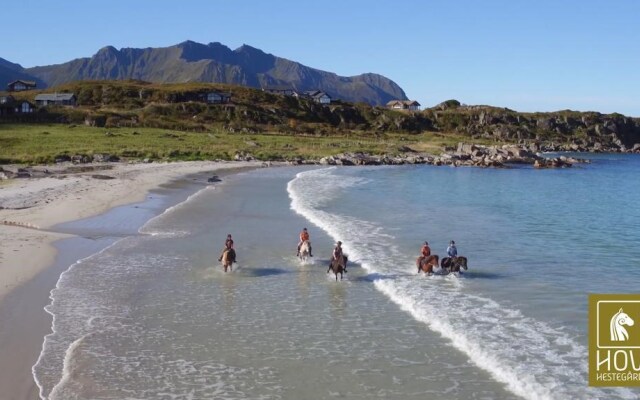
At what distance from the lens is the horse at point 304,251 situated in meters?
22.6

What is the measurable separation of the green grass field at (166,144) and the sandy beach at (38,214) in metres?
7.75

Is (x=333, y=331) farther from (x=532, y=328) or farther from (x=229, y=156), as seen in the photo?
(x=229, y=156)

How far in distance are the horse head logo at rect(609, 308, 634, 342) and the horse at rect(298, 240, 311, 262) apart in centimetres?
1103

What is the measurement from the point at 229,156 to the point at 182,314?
5967cm

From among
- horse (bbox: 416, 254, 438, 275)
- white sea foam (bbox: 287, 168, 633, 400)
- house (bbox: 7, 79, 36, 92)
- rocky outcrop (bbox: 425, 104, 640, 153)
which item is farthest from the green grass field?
house (bbox: 7, 79, 36, 92)

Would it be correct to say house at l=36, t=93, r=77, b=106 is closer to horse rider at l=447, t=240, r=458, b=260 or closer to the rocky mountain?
the rocky mountain

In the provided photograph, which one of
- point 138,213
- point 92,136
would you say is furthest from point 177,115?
point 138,213

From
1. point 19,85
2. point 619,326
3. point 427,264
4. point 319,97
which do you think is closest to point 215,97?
point 319,97

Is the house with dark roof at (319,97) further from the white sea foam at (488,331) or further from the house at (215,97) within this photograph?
the white sea foam at (488,331)

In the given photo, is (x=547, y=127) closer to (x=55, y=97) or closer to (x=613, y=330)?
(x=55, y=97)

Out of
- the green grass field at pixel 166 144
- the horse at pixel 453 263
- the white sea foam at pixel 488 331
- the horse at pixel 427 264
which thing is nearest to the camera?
the white sea foam at pixel 488 331

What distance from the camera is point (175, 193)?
4300cm

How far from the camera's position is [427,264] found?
69.3ft

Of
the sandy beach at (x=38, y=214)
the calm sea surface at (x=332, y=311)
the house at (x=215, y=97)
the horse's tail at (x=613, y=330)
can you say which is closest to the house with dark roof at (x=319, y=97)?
the house at (x=215, y=97)
